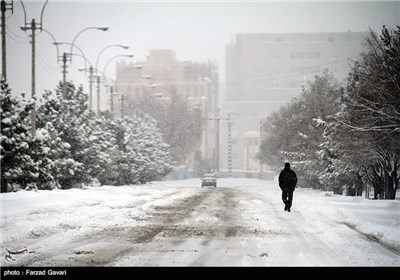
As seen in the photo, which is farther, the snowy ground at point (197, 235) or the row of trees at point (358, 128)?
the row of trees at point (358, 128)

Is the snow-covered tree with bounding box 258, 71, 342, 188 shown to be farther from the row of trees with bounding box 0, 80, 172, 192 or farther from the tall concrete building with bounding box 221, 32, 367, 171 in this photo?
the tall concrete building with bounding box 221, 32, 367, 171

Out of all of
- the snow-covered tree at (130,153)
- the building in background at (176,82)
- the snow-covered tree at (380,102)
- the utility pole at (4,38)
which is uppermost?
the building in background at (176,82)

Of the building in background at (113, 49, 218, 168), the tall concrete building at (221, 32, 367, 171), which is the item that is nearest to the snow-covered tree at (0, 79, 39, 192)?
the building in background at (113, 49, 218, 168)

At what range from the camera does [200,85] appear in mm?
126438

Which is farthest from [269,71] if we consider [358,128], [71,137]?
[358,128]

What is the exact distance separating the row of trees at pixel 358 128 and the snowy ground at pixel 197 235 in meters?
3.64

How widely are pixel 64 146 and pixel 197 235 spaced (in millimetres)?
17827

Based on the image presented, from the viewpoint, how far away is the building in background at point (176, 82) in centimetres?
12156

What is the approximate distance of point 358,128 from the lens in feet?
68.9

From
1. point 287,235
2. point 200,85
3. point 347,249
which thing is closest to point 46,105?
point 287,235

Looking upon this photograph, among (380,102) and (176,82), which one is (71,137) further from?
(176,82)

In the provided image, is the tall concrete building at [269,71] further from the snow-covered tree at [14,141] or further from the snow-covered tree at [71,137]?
the snow-covered tree at [14,141]

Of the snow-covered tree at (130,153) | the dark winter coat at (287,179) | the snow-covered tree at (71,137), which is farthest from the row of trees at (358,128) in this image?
the snow-covered tree at (71,137)
